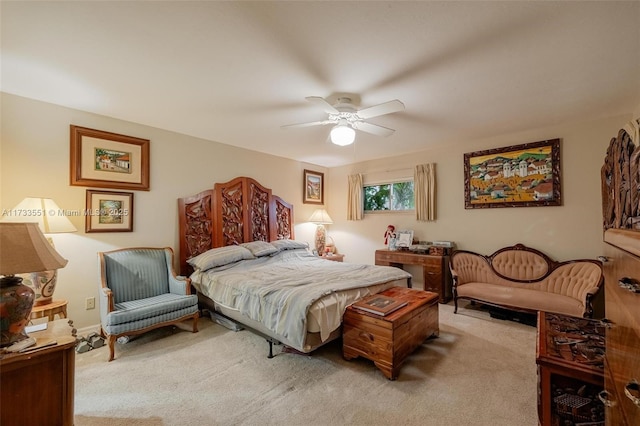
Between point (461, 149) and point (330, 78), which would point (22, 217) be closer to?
point (330, 78)

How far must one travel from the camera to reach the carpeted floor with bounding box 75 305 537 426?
1.80 metres

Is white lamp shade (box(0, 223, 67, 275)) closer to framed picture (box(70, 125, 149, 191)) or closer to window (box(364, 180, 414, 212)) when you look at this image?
framed picture (box(70, 125, 149, 191))

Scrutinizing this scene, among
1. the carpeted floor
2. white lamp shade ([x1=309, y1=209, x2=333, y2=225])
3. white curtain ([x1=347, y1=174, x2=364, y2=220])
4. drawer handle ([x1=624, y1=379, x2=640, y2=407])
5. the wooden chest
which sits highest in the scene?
white curtain ([x1=347, y1=174, x2=364, y2=220])

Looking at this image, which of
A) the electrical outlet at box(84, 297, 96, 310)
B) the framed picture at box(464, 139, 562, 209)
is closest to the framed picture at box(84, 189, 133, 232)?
the electrical outlet at box(84, 297, 96, 310)

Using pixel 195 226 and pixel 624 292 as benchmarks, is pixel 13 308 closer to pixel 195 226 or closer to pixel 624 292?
pixel 624 292

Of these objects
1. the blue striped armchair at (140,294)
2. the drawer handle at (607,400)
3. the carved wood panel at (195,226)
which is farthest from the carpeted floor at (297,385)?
the carved wood panel at (195,226)

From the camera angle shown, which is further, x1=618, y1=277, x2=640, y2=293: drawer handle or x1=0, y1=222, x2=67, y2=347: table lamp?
x1=0, y1=222, x2=67, y2=347: table lamp

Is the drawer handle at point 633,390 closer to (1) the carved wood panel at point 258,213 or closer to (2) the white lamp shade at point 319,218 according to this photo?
(1) the carved wood panel at point 258,213

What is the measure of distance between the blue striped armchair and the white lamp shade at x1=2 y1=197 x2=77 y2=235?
51 cm

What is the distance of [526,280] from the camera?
367cm

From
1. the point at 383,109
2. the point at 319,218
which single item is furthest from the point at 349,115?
the point at 319,218

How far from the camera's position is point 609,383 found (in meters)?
0.92

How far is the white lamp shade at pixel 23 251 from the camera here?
4.28ft

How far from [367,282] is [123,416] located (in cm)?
221
